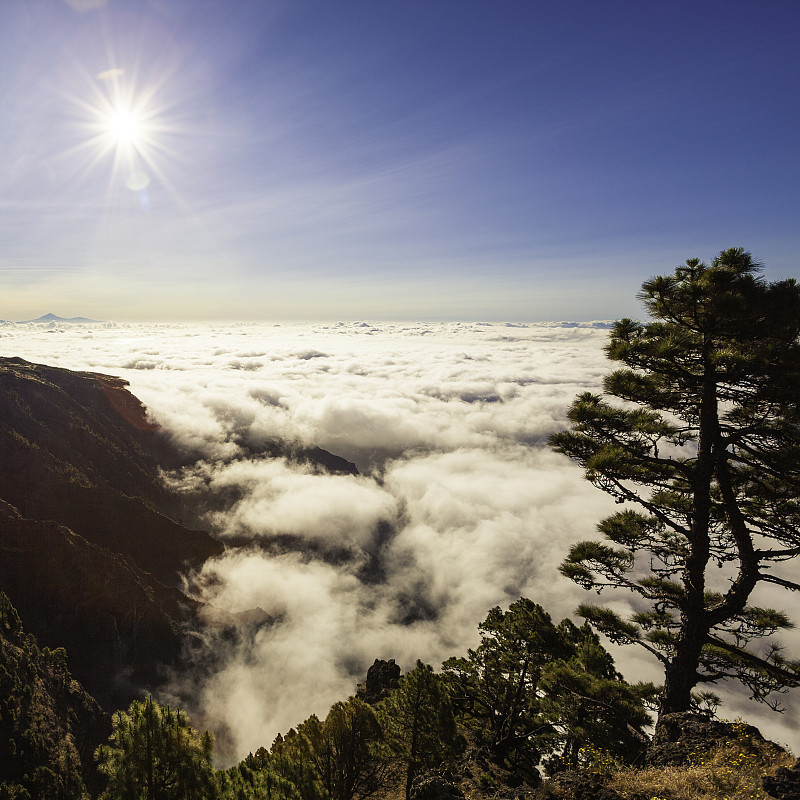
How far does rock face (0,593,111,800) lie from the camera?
148 ft

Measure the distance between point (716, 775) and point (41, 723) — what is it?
79.4 metres

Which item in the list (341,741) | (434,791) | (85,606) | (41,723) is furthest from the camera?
(85,606)

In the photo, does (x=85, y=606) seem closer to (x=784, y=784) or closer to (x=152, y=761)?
(x=152, y=761)

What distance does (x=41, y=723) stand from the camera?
51844mm

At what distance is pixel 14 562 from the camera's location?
249ft

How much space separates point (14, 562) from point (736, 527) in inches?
4413

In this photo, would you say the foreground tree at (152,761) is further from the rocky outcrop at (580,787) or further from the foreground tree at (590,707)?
the foreground tree at (590,707)

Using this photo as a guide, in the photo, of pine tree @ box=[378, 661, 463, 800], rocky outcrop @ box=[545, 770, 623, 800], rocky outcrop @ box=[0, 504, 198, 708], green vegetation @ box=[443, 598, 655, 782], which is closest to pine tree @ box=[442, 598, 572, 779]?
green vegetation @ box=[443, 598, 655, 782]

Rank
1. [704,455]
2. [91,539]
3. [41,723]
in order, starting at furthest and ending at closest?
[91,539], [41,723], [704,455]

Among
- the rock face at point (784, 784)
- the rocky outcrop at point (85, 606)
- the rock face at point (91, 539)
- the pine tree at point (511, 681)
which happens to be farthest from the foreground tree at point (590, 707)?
the rocky outcrop at point (85, 606)

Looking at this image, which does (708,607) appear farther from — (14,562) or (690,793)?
(14,562)

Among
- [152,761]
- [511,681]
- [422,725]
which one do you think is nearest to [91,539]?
[422,725]

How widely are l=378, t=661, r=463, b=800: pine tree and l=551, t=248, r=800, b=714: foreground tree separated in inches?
382

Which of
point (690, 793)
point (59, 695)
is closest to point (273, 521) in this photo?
point (59, 695)
